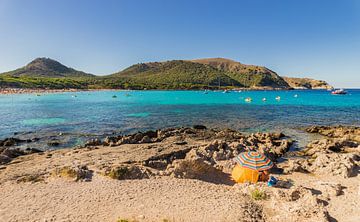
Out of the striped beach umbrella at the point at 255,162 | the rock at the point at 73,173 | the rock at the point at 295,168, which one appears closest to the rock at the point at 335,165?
the rock at the point at 295,168

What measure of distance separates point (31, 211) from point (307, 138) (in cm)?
2676

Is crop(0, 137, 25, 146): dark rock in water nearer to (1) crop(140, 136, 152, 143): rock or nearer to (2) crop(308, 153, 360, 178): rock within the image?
(1) crop(140, 136, 152, 143): rock

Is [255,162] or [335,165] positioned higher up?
[255,162]

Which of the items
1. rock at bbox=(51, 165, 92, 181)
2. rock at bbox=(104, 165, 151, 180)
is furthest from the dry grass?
rock at bbox=(51, 165, 92, 181)

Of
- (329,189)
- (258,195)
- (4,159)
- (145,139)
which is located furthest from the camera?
(145,139)

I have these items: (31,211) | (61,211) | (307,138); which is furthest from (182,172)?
(307,138)

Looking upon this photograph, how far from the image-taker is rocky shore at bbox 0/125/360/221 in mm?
9039

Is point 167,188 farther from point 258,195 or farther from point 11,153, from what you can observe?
point 11,153

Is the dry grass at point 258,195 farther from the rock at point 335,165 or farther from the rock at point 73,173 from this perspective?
the rock at point 73,173

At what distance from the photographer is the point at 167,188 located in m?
11.3

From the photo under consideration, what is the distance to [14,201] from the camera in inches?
391

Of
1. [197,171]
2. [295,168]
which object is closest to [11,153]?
[197,171]

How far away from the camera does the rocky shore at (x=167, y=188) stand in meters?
9.04

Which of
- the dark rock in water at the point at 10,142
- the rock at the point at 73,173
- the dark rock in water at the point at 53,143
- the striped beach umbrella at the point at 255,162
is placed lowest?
the dark rock in water at the point at 53,143
